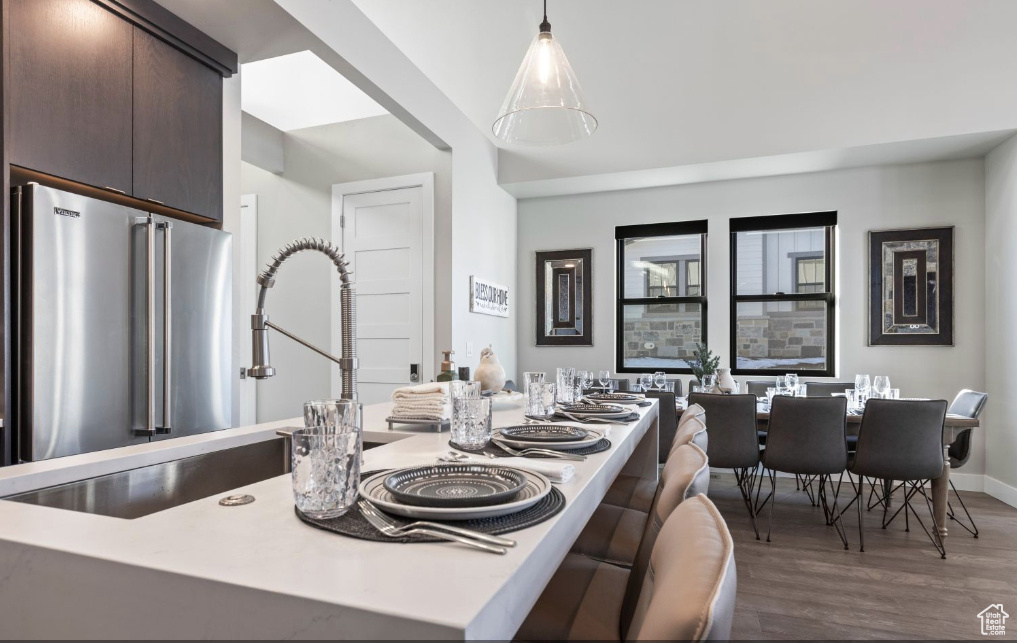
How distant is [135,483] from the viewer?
3.74ft

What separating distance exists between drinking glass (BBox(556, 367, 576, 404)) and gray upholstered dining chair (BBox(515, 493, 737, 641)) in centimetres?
75

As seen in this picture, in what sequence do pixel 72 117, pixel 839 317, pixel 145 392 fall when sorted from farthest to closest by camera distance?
pixel 839 317 → pixel 145 392 → pixel 72 117

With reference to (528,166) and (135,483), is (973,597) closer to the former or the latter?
(135,483)

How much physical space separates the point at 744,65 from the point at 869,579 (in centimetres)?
322

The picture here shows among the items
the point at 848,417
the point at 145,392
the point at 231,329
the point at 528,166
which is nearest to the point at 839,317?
the point at 848,417

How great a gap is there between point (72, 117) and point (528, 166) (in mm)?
3358

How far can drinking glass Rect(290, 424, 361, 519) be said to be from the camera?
706 millimetres

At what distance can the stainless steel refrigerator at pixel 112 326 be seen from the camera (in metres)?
1.85

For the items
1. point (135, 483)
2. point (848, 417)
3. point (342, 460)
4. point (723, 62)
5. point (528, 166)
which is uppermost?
point (723, 62)

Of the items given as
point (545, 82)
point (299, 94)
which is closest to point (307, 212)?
point (299, 94)

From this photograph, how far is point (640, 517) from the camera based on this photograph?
181 cm

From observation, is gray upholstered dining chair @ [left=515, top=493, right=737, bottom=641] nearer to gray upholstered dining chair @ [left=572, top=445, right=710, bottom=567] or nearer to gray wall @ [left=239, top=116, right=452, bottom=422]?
gray upholstered dining chair @ [left=572, top=445, right=710, bottom=567]

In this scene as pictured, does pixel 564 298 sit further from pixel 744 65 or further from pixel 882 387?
pixel 882 387

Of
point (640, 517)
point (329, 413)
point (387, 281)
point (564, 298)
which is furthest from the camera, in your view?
point (564, 298)
